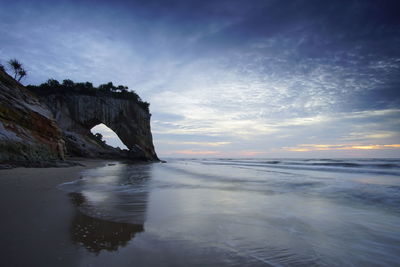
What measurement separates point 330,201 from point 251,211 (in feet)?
9.81

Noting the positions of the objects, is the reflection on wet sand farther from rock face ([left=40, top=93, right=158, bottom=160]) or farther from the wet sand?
rock face ([left=40, top=93, right=158, bottom=160])

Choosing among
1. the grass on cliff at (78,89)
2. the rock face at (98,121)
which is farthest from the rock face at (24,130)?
the grass on cliff at (78,89)

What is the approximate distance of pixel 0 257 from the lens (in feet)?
6.61

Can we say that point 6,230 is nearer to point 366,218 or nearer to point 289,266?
point 289,266

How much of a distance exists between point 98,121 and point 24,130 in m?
21.5

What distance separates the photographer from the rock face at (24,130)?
11.0 meters

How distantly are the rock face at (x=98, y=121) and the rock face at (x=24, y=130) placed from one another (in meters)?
13.1

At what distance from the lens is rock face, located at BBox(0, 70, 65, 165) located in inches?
435

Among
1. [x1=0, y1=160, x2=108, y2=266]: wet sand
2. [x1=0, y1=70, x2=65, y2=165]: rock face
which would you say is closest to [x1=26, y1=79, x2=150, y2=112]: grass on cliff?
[x1=0, y1=70, x2=65, y2=165]: rock face

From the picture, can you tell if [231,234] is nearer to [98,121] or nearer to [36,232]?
[36,232]

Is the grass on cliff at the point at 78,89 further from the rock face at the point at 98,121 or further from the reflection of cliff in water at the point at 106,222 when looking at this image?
the reflection of cliff in water at the point at 106,222

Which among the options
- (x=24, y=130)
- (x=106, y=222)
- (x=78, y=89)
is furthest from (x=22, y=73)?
(x=106, y=222)

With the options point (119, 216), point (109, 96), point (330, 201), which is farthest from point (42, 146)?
point (109, 96)

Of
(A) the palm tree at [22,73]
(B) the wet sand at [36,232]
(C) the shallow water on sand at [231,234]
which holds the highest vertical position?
(A) the palm tree at [22,73]
